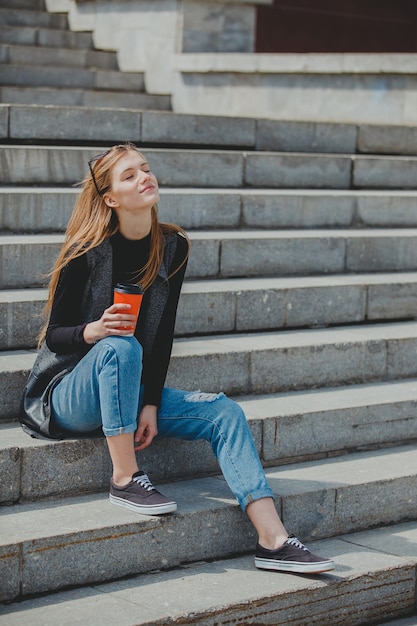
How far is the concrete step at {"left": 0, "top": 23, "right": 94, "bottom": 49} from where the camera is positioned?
31.7 feet

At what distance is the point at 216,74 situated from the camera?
969 cm

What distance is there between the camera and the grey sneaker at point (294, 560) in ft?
13.4

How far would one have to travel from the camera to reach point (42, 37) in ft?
32.5

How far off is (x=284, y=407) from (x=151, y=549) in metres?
1.20

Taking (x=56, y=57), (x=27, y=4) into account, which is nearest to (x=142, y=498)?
(x=56, y=57)

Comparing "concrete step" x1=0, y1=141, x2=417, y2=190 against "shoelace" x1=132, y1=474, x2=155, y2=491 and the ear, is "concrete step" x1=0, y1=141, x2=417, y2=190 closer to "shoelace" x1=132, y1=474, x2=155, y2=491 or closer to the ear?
the ear

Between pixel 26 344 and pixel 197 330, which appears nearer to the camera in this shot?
pixel 26 344

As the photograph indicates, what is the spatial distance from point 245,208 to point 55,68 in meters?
3.41

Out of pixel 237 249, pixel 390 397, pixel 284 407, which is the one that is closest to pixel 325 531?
pixel 284 407

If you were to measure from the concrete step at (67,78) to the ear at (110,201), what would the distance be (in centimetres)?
502

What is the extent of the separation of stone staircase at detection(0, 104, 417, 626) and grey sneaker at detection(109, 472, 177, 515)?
0.05 meters

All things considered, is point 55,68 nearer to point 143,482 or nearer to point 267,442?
point 267,442

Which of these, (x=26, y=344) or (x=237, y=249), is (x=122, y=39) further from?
(x=26, y=344)

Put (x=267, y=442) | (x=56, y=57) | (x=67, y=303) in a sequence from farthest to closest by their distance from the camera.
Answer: (x=56, y=57) → (x=267, y=442) → (x=67, y=303)
